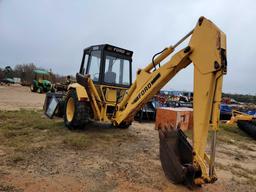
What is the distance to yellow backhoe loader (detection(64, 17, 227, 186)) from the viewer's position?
346 cm

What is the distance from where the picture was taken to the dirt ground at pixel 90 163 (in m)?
3.56

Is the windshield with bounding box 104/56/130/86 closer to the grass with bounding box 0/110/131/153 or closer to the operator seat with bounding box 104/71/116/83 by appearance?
the operator seat with bounding box 104/71/116/83

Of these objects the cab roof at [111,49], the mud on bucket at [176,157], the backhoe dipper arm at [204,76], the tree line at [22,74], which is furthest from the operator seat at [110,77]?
the tree line at [22,74]

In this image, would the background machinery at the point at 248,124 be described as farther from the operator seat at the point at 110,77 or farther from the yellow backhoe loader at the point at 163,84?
the operator seat at the point at 110,77

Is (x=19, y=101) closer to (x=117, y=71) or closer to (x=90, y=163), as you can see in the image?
(x=117, y=71)

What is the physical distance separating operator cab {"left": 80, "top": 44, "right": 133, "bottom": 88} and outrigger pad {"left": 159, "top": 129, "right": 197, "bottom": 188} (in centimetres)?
324

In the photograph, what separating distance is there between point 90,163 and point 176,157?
1553mm

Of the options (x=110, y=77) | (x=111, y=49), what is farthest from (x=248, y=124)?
(x=111, y=49)

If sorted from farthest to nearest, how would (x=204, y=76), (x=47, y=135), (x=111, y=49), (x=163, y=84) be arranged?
(x=111, y=49) → (x=47, y=135) → (x=163, y=84) → (x=204, y=76)

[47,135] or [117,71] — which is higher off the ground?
[117,71]

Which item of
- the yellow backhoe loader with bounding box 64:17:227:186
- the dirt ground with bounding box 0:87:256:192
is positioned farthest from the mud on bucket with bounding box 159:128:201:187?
the dirt ground with bounding box 0:87:256:192

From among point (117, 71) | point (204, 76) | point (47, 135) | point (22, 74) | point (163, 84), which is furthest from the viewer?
point (22, 74)

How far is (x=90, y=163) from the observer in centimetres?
444

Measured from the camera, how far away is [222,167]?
499 centimetres
